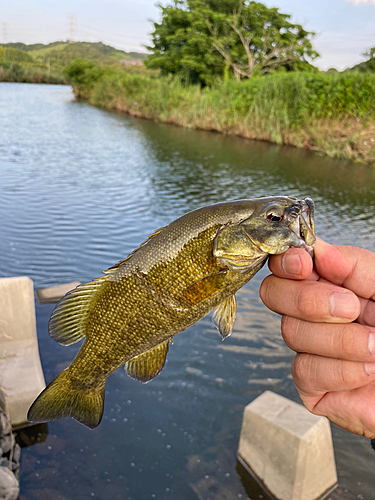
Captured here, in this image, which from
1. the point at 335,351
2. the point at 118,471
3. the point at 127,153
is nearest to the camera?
the point at 335,351

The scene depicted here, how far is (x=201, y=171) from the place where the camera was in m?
18.9

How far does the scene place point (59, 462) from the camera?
513 cm

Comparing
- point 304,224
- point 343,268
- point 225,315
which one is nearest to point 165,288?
point 225,315

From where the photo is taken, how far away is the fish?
1816mm

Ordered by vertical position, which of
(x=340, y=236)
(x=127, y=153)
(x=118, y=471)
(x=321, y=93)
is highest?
(x=321, y=93)

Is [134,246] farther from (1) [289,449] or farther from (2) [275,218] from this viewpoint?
(2) [275,218]

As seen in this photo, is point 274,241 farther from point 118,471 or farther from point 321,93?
point 321,93

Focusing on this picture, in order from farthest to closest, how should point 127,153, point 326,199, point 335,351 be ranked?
1. point 127,153
2. point 326,199
3. point 335,351

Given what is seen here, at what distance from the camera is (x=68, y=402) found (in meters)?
1.98

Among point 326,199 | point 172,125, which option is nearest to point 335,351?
point 326,199

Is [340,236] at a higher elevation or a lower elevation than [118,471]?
higher

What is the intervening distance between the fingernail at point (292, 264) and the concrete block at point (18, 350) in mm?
4125

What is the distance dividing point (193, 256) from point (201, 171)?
1739cm

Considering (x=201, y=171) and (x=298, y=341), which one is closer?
(x=298, y=341)
